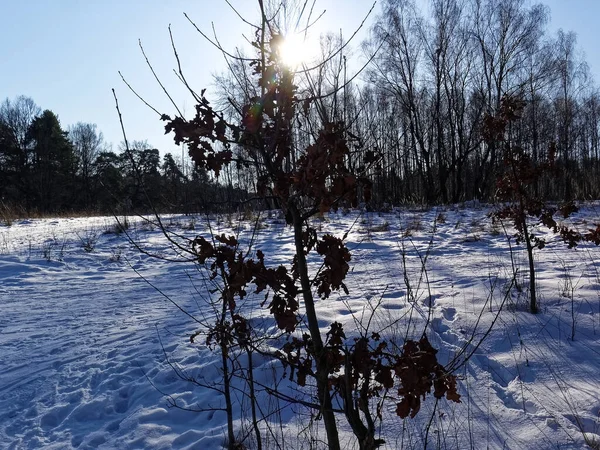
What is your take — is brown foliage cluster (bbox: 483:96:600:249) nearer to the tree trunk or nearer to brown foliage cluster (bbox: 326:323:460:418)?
brown foliage cluster (bbox: 326:323:460:418)

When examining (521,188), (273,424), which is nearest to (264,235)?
(521,188)

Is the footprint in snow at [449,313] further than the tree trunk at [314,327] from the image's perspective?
Yes

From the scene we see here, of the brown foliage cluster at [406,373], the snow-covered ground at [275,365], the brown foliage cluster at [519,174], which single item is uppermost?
the brown foliage cluster at [519,174]

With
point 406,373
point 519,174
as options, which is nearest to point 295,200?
point 406,373

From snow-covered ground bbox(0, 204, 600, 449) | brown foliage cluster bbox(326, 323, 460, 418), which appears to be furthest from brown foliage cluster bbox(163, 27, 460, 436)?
snow-covered ground bbox(0, 204, 600, 449)

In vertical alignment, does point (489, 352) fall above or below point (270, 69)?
below

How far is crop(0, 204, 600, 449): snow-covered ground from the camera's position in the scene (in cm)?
241

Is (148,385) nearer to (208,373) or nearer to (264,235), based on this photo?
(208,373)

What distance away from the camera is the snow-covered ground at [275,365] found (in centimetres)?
241

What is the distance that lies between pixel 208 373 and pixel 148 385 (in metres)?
0.41

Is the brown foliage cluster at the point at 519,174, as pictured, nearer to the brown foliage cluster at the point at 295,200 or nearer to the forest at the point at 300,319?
the forest at the point at 300,319

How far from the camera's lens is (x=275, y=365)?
10.5 feet

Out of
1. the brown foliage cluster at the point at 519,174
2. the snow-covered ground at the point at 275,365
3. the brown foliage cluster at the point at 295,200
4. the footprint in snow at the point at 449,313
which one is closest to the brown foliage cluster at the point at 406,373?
the brown foliage cluster at the point at 295,200

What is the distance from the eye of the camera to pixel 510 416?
2.40 metres
